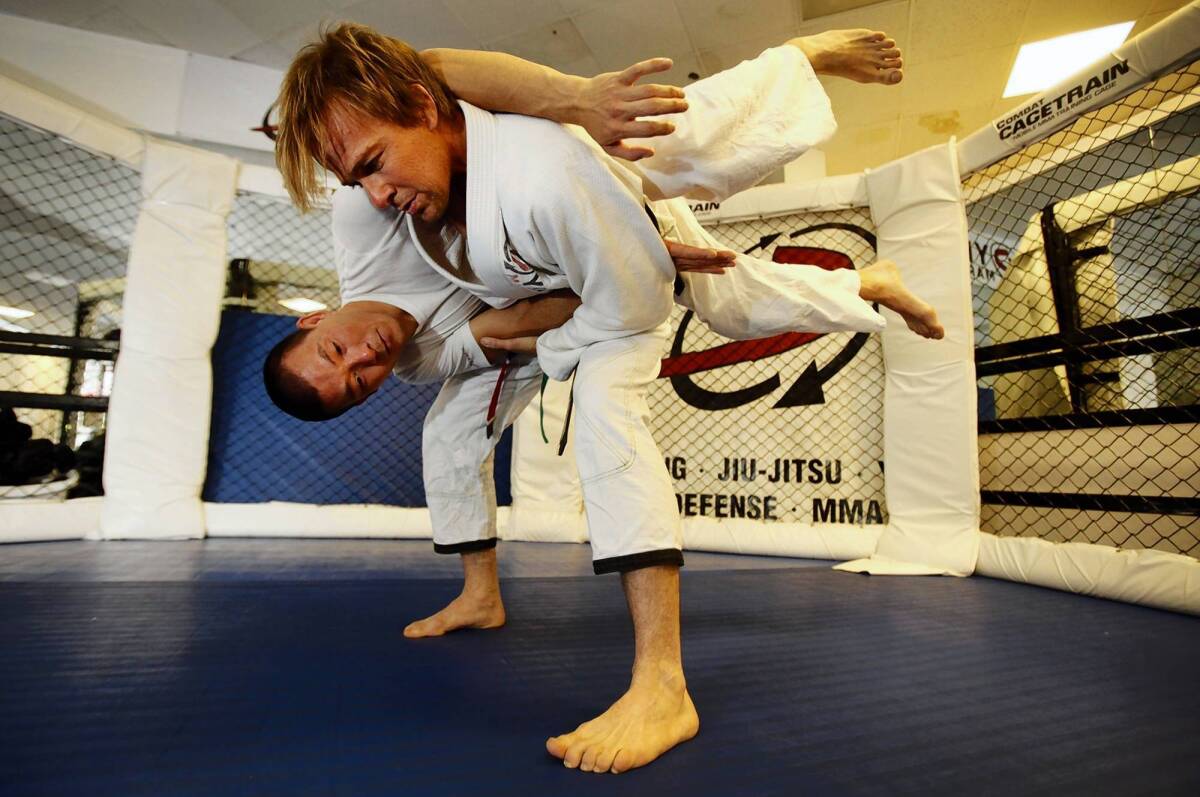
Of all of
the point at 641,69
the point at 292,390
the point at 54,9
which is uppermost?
the point at 54,9

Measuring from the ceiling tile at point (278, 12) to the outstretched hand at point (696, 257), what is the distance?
4.05 meters

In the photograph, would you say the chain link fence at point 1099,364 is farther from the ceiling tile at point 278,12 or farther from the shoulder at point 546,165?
the ceiling tile at point 278,12

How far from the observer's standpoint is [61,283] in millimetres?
4016

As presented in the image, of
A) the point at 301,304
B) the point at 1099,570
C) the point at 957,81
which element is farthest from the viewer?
the point at 957,81

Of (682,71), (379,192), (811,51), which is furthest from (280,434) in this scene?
(682,71)

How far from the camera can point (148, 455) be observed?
252 centimetres

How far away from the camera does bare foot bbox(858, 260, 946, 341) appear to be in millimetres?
1602

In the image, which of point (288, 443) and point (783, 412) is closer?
point (783, 412)

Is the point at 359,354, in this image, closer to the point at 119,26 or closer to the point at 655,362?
the point at 655,362

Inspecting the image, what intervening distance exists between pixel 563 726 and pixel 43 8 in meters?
5.52

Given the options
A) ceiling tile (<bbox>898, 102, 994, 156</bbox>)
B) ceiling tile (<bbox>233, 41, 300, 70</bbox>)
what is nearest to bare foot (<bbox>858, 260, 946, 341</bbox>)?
ceiling tile (<bbox>898, 102, 994, 156</bbox>)

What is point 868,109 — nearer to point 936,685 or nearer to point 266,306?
point 266,306

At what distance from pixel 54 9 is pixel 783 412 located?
5213 millimetres

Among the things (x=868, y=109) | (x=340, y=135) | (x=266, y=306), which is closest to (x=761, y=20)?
(x=868, y=109)
